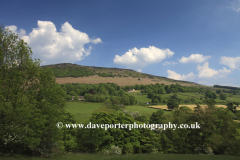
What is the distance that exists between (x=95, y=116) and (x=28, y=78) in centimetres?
2337

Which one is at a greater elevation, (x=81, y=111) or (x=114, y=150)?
(x=81, y=111)

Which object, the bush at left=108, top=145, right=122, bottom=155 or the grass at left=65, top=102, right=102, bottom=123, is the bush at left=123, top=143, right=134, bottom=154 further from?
the grass at left=65, top=102, right=102, bottom=123

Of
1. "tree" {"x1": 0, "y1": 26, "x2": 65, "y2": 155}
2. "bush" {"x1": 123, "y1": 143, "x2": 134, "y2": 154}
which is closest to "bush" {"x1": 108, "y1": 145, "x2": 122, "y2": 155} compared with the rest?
"bush" {"x1": 123, "y1": 143, "x2": 134, "y2": 154}

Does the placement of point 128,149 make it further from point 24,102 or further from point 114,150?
point 24,102

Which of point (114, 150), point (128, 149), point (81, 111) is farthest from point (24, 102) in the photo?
point (81, 111)

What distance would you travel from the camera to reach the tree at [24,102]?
1625cm

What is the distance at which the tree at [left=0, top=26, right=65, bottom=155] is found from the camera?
16250 millimetres

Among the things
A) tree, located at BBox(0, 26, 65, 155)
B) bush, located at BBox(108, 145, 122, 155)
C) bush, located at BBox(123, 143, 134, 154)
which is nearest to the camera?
tree, located at BBox(0, 26, 65, 155)

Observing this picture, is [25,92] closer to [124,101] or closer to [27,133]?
[27,133]

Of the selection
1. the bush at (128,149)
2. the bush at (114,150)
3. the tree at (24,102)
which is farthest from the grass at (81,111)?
the tree at (24,102)

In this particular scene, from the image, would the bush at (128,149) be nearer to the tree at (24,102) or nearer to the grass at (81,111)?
the tree at (24,102)

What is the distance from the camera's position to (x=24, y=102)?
17188 mm

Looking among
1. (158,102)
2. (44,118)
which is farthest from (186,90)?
(44,118)

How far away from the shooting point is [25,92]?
18203 millimetres
